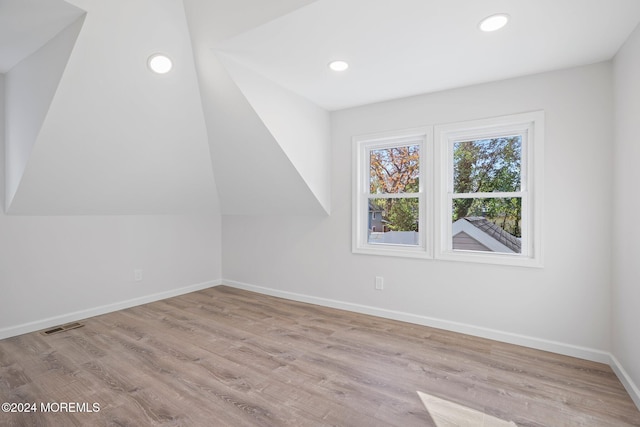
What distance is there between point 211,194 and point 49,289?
6.42ft

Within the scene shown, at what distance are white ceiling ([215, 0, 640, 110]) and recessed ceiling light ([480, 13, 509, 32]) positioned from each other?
42 millimetres

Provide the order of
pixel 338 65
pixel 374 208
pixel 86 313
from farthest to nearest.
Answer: pixel 374 208, pixel 86 313, pixel 338 65

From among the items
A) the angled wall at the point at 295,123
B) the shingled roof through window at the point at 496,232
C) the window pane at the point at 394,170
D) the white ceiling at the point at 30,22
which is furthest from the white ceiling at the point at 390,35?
the shingled roof through window at the point at 496,232

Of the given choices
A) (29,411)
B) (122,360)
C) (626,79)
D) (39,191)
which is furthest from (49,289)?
(626,79)

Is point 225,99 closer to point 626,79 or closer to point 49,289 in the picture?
point 49,289

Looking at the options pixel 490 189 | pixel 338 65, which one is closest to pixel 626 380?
pixel 490 189

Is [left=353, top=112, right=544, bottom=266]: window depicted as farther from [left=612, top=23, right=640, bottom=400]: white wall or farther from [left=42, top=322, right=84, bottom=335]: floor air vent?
[left=42, top=322, right=84, bottom=335]: floor air vent

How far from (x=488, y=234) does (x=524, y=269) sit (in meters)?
0.42

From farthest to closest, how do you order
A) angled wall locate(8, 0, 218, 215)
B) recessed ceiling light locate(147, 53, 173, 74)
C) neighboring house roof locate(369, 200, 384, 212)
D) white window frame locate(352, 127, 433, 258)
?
neighboring house roof locate(369, 200, 384, 212) → white window frame locate(352, 127, 433, 258) → recessed ceiling light locate(147, 53, 173, 74) → angled wall locate(8, 0, 218, 215)

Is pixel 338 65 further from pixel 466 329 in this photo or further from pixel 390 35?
pixel 466 329

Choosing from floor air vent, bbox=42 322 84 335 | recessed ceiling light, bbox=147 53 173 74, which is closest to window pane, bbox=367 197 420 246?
recessed ceiling light, bbox=147 53 173 74

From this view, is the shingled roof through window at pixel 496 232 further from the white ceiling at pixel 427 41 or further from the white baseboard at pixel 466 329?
the white ceiling at pixel 427 41

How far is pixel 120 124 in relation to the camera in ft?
9.27

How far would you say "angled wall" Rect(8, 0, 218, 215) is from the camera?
2.26 meters
